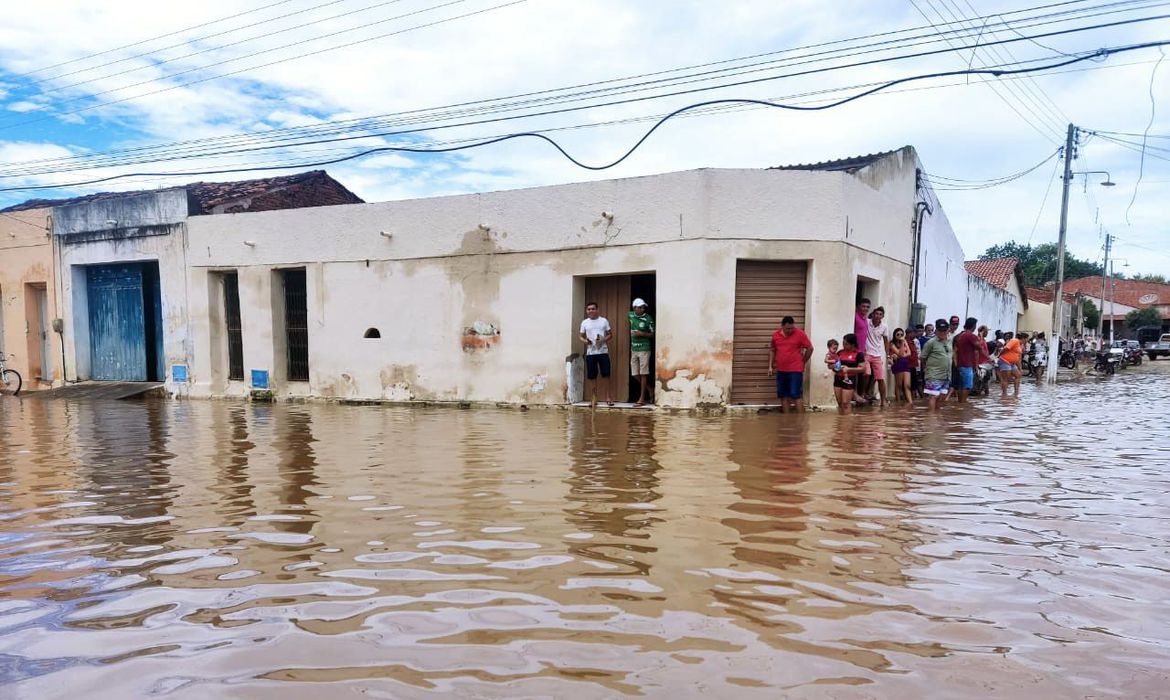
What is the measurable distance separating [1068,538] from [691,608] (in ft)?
7.23

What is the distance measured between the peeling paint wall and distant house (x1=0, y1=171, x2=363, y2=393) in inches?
25.9

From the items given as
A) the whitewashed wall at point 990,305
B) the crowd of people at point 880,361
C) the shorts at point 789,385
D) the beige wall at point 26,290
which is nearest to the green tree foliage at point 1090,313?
the whitewashed wall at point 990,305

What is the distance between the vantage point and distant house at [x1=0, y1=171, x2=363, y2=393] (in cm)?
1388

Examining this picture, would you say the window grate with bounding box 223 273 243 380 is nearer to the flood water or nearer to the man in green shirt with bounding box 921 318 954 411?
the flood water

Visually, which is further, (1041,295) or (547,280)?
(1041,295)

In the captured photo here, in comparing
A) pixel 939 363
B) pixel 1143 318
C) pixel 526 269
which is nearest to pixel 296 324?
pixel 526 269

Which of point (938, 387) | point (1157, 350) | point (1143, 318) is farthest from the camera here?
point (1143, 318)

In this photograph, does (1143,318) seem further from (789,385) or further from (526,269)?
(526,269)

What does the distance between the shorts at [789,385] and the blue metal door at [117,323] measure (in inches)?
541

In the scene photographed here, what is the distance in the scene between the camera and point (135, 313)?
14.9 m

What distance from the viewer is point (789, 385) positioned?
941 cm

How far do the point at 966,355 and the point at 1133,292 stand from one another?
5095 centimetres

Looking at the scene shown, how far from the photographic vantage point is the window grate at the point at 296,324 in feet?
43.0

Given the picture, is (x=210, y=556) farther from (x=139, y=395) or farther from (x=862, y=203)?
(x=139, y=395)
